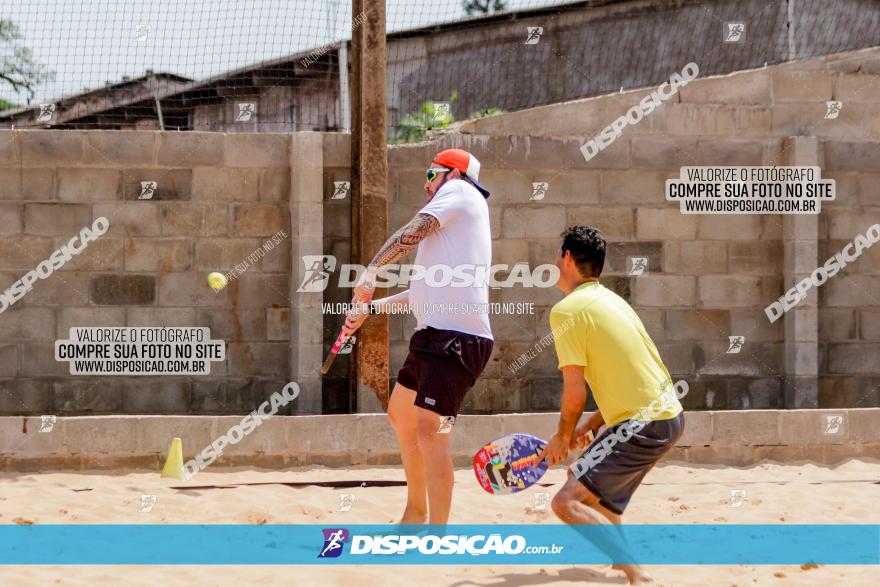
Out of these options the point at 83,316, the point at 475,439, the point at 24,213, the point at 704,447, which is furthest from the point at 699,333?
the point at 24,213

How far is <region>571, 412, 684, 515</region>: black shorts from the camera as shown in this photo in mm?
3740

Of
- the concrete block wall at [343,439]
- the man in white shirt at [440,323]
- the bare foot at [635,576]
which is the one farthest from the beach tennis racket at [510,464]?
the concrete block wall at [343,439]

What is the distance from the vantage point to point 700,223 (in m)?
8.09

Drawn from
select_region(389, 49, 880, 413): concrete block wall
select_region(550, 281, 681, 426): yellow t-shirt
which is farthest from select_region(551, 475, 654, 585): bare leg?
select_region(389, 49, 880, 413): concrete block wall

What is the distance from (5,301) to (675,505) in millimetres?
5260

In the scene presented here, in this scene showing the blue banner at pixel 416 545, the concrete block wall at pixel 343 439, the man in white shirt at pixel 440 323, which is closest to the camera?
the blue banner at pixel 416 545


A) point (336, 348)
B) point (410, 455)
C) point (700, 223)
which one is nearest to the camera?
point (410, 455)

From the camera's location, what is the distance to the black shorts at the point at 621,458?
374 centimetres

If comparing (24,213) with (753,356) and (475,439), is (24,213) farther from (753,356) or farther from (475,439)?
(753,356)

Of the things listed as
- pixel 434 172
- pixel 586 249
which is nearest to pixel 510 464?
pixel 586 249

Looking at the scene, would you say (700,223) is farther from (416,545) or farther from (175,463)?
(416,545)

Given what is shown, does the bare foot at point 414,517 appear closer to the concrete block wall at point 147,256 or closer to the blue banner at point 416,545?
the blue banner at point 416,545

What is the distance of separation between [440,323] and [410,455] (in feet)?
2.18

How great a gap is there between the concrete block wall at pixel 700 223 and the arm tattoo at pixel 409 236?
326 centimetres
